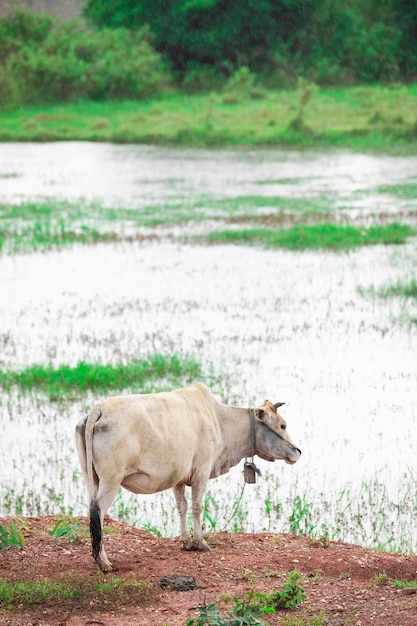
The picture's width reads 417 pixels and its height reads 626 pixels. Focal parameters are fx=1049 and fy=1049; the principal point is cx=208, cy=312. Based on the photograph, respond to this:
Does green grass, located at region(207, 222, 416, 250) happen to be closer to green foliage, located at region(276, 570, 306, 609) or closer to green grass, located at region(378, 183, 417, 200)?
green grass, located at region(378, 183, 417, 200)

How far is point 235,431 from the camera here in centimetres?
553

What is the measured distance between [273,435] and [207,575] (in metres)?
0.92

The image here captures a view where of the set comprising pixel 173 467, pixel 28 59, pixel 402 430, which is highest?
pixel 28 59

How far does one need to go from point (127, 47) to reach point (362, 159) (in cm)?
1827

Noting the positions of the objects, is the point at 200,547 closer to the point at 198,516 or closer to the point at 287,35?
the point at 198,516

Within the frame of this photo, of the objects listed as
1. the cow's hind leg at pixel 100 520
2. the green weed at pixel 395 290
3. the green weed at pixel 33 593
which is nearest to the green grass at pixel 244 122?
the green weed at pixel 395 290

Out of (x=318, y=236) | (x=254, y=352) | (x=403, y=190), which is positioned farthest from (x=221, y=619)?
(x=403, y=190)

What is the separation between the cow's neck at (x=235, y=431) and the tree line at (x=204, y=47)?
114 feet

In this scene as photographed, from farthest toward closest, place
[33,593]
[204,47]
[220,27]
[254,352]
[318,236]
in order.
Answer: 1. [220,27]
2. [204,47]
3. [318,236]
4. [254,352]
5. [33,593]

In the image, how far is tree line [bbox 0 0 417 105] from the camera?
39875 mm

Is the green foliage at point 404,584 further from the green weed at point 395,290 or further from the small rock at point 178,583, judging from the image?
the green weed at point 395,290

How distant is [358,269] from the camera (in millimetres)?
13727

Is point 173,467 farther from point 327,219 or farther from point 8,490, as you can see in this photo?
point 327,219

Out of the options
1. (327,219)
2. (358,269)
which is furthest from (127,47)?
(358,269)
